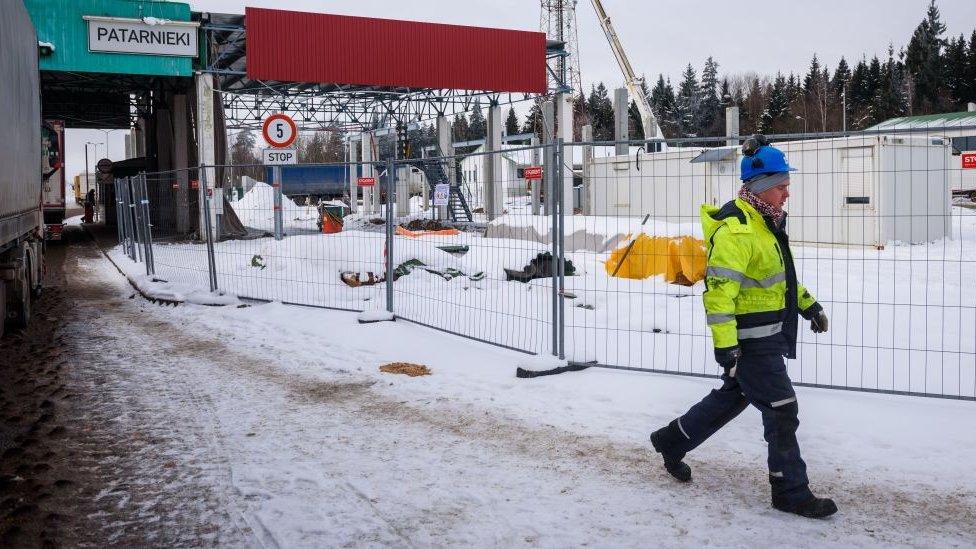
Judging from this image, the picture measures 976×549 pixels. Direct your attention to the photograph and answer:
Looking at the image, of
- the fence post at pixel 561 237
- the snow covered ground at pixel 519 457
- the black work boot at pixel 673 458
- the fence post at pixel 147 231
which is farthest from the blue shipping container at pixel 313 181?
the black work boot at pixel 673 458

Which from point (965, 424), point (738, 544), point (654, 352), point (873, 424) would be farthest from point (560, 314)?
point (738, 544)

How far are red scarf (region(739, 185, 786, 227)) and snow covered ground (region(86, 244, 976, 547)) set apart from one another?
60.4 inches

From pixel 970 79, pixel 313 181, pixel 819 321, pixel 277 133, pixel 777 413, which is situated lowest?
pixel 777 413

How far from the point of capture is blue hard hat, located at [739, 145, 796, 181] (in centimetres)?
449

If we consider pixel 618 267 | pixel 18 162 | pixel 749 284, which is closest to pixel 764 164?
pixel 749 284

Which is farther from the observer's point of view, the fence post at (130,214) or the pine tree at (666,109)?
the pine tree at (666,109)

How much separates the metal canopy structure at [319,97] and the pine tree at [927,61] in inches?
2830

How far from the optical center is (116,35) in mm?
25062

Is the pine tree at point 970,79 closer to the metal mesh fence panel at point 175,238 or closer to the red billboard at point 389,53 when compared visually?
the red billboard at point 389,53

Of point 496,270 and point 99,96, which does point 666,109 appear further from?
point 496,270

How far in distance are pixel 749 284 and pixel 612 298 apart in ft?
24.8

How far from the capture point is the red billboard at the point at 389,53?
89.1 ft

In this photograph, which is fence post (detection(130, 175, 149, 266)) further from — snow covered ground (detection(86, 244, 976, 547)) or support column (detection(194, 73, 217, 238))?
snow covered ground (detection(86, 244, 976, 547))

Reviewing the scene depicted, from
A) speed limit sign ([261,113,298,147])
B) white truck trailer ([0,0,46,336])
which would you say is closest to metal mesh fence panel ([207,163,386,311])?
speed limit sign ([261,113,298,147])
